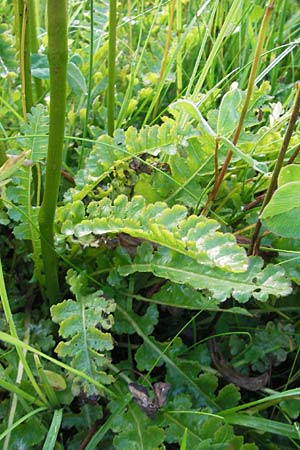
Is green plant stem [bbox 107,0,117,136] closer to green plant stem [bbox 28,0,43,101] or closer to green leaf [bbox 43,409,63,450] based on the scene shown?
green plant stem [bbox 28,0,43,101]

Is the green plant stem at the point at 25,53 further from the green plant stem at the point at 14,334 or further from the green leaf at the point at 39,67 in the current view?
the green plant stem at the point at 14,334

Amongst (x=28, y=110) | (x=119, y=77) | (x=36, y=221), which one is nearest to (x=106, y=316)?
(x=36, y=221)

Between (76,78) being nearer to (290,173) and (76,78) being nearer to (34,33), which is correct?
(34,33)

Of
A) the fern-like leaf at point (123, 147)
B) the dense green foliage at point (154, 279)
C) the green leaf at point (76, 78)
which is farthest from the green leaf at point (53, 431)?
the green leaf at point (76, 78)

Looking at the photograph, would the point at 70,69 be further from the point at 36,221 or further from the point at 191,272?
the point at 191,272

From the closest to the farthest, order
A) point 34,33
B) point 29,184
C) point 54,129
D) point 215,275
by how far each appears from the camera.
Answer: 1. point 54,129
2. point 215,275
3. point 29,184
4. point 34,33

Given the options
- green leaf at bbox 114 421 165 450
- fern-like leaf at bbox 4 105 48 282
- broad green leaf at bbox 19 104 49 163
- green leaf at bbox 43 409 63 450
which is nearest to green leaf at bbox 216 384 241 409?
green leaf at bbox 114 421 165 450

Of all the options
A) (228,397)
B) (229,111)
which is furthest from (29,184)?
(228,397)
